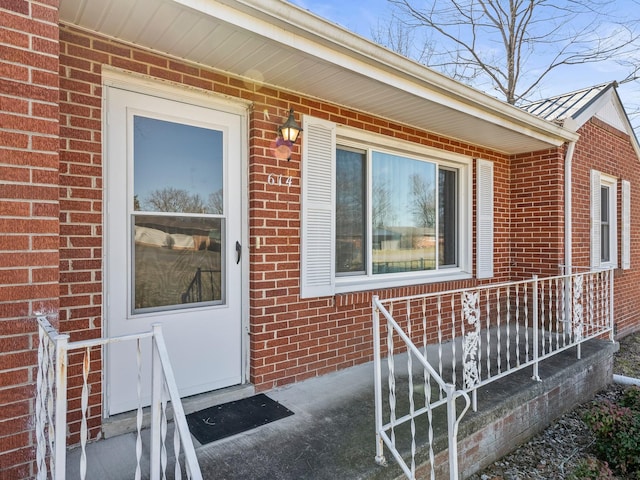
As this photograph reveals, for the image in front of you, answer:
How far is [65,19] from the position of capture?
2285mm

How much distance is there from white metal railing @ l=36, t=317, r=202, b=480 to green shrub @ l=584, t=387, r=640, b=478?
3343mm

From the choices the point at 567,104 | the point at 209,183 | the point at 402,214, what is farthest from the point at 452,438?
the point at 567,104

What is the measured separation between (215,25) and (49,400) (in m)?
2.07

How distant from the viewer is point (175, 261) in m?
2.84

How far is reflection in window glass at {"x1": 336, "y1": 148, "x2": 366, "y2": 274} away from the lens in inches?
153

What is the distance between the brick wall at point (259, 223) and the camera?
2350 millimetres

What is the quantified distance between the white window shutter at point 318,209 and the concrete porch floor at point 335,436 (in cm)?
86

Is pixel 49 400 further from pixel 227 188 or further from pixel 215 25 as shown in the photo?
pixel 215 25

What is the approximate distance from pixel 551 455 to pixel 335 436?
6.53ft

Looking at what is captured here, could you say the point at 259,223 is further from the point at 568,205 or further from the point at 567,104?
the point at 567,104

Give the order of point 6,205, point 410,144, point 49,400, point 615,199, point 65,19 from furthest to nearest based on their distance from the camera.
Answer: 1. point 615,199
2. point 410,144
3. point 65,19
4. point 6,205
5. point 49,400

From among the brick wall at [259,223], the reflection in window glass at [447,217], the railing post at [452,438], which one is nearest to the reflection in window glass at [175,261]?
the brick wall at [259,223]

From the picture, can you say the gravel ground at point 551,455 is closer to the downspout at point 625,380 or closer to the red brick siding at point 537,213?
the downspout at point 625,380


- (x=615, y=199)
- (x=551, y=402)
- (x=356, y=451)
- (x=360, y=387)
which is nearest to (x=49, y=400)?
(x=356, y=451)
